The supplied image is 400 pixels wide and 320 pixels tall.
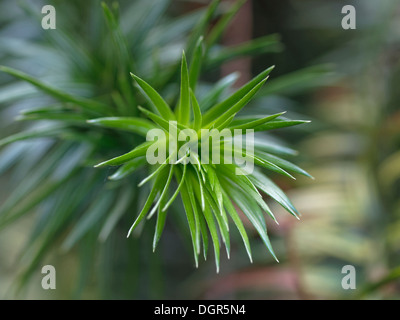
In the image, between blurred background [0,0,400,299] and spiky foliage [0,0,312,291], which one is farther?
blurred background [0,0,400,299]

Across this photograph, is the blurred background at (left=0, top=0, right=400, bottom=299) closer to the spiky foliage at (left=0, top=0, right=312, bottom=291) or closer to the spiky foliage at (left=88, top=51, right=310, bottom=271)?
the spiky foliage at (left=0, top=0, right=312, bottom=291)

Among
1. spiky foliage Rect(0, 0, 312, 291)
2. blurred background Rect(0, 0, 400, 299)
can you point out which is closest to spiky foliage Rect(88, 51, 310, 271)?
spiky foliage Rect(0, 0, 312, 291)

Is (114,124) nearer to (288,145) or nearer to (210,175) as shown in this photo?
(210,175)

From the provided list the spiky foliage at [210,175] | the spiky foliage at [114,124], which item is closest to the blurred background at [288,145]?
the spiky foliage at [114,124]

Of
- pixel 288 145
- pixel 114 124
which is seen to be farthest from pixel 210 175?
pixel 288 145

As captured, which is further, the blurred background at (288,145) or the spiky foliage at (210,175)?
the blurred background at (288,145)

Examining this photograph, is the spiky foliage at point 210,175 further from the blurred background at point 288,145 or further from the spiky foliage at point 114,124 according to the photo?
the blurred background at point 288,145
